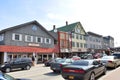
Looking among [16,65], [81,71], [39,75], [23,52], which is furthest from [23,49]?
[81,71]

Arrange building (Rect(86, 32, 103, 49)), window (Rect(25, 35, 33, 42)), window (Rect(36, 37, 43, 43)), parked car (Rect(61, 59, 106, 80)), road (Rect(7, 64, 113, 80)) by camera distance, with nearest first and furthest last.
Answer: parked car (Rect(61, 59, 106, 80)) < road (Rect(7, 64, 113, 80)) < window (Rect(25, 35, 33, 42)) < window (Rect(36, 37, 43, 43)) < building (Rect(86, 32, 103, 49))

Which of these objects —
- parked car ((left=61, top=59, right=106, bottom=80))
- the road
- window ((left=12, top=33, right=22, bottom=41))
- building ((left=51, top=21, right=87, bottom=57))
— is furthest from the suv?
building ((left=51, top=21, right=87, bottom=57))

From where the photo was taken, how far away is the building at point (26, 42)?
29.2 m

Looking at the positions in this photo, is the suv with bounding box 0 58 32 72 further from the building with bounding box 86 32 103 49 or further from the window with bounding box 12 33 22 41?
the building with bounding box 86 32 103 49

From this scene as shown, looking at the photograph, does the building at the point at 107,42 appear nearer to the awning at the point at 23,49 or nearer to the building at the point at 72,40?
the building at the point at 72,40

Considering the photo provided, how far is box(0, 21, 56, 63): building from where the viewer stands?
29.2 m

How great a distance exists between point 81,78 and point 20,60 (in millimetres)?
13527

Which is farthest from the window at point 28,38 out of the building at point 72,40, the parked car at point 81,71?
the parked car at point 81,71

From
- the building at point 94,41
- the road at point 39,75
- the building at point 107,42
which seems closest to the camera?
the road at point 39,75

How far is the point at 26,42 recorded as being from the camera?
107 ft

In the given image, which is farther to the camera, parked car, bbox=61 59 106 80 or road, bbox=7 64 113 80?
road, bbox=7 64 113 80

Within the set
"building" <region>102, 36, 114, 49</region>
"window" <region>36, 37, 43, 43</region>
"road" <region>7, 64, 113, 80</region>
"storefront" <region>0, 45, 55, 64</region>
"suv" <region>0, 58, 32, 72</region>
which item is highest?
"building" <region>102, 36, 114, 49</region>

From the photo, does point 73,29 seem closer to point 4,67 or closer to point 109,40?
point 4,67

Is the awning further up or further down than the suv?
further up
